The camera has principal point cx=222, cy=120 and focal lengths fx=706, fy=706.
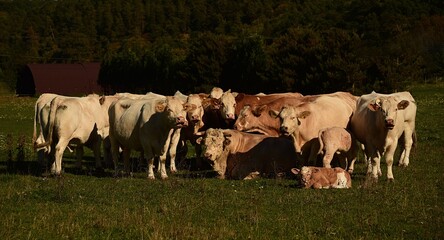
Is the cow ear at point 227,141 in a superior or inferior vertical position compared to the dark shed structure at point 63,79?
superior

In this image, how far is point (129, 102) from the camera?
19.6 m

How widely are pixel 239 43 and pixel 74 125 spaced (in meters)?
50.7

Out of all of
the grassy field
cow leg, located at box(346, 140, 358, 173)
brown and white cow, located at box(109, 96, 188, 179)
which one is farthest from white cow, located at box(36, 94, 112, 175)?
cow leg, located at box(346, 140, 358, 173)

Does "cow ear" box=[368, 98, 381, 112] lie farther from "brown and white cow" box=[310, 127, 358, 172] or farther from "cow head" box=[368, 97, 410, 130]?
"brown and white cow" box=[310, 127, 358, 172]

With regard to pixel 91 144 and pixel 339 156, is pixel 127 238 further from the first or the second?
pixel 91 144

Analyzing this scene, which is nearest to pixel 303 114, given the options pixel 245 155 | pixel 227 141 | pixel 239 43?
pixel 245 155

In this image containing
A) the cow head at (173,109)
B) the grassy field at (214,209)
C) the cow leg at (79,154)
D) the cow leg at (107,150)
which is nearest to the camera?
the grassy field at (214,209)

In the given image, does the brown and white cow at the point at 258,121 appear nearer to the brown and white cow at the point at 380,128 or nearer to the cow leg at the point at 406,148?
the brown and white cow at the point at 380,128

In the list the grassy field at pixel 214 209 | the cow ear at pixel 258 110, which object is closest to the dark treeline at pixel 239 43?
the cow ear at pixel 258 110

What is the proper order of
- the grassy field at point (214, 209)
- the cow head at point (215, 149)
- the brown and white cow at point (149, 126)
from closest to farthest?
the grassy field at point (214, 209) → the brown and white cow at point (149, 126) → the cow head at point (215, 149)

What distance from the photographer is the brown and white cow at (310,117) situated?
17297mm

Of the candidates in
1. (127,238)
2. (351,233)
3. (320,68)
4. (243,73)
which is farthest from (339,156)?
(243,73)

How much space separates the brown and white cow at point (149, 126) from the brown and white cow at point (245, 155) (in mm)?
1037

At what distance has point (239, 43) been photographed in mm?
68062
